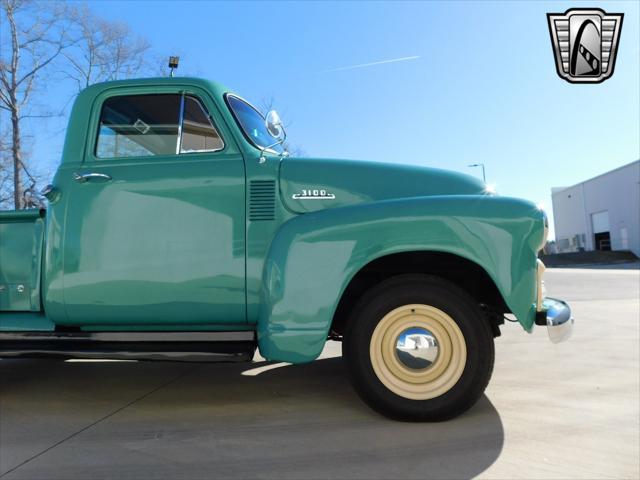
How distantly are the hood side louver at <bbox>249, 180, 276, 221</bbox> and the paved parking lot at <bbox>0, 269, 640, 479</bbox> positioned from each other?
125cm

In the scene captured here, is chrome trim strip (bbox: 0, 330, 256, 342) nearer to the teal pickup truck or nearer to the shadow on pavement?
the teal pickup truck

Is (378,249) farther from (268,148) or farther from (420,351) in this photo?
(268,148)

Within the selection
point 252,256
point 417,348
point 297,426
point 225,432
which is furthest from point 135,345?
point 417,348

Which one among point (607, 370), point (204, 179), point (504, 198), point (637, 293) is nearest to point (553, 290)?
point (637, 293)

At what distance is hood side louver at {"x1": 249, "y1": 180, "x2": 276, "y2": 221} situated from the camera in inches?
115

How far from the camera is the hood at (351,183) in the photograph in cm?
297

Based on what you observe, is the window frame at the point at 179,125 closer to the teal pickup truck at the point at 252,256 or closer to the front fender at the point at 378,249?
the teal pickup truck at the point at 252,256

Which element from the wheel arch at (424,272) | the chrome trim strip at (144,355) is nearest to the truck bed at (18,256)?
the chrome trim strip at (144,355)

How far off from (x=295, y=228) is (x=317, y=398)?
1.26 meters

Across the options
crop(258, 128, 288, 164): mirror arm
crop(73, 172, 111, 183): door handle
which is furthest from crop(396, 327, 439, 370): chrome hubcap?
crop(73, 172, 111, 183): door handle

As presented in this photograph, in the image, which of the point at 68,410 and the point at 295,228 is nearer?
the point at 295,228

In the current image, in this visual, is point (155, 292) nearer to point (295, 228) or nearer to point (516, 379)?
point (295, 228)

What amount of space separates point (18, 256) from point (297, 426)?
7.59 ft

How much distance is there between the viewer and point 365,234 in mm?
2619
